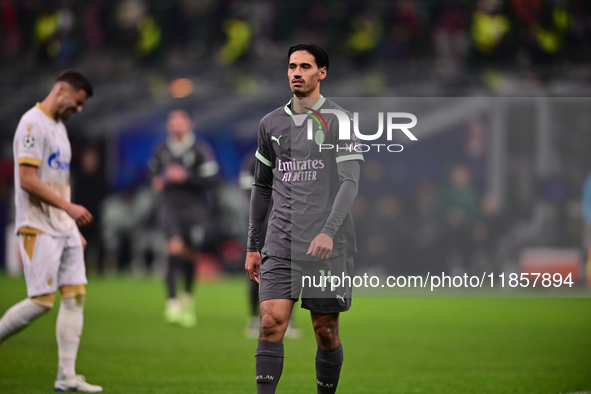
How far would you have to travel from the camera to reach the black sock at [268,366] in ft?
14.6

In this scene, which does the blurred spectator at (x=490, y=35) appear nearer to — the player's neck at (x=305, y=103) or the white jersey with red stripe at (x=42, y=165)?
the white jersey with red stripe at (x=42, y=165)

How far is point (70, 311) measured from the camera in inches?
226

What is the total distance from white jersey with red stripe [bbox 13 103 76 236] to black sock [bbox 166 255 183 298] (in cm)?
431

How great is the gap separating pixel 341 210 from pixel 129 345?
427 cm

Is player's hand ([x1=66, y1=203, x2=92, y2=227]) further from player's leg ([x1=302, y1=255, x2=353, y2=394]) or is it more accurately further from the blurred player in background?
the blurred player in background

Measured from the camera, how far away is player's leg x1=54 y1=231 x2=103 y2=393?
5.63 metres

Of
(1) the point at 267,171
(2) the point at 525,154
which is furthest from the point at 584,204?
(1) the point at 267,171

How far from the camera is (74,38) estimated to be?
60.1ft

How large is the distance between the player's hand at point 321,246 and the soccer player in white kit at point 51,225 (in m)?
1.86

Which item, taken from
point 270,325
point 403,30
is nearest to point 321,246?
point 270,325

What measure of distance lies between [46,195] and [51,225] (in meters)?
0.29

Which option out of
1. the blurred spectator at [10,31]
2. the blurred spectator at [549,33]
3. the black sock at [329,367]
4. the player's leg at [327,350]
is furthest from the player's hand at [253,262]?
the blurred spectator at [10,31]

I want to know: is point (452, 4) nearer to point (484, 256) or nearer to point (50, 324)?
point (484, 256)

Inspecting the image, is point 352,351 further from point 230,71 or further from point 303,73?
point 230,71
